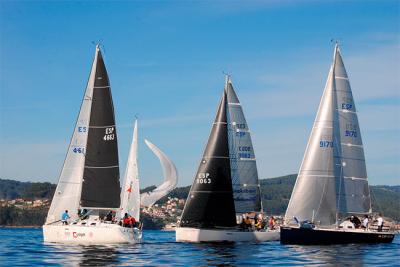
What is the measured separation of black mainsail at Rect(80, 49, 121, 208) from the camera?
51.4 m

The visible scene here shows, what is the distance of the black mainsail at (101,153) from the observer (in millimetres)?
51438

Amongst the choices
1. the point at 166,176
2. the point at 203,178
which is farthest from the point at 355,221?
the point at 166,176

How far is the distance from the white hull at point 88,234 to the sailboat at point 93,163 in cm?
138

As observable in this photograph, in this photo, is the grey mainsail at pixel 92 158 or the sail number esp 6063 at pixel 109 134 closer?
the grey mainsail at pixel 92 158

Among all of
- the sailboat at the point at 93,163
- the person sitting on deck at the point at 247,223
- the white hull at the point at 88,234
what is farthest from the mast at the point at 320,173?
the white hull at the point at 88,234

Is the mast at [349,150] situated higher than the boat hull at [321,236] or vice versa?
the mast at [349,150]

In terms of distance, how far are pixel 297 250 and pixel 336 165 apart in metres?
10.5

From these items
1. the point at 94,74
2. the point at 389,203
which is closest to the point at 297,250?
the point at 94,74

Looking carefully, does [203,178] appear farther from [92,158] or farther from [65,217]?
[65,217]

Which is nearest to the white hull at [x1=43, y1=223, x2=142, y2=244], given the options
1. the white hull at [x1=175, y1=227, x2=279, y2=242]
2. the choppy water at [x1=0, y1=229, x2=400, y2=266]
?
the choppy water at [x1=0, y1=229, x2=400, y2=266]

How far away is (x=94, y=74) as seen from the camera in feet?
171

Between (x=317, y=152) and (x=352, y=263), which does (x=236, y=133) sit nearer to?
(x=317, y=152)

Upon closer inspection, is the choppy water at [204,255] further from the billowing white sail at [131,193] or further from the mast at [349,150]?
the billowing white sail at [131,193]

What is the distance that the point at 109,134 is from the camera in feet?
170
